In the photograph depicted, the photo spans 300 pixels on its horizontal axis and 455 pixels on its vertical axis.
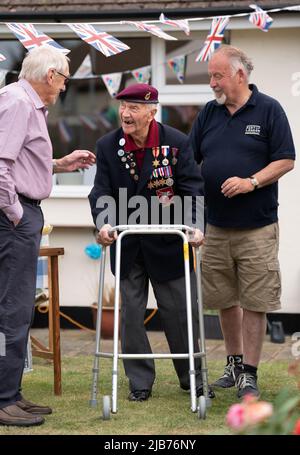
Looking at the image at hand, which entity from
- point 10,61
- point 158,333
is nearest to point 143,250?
point 158,333

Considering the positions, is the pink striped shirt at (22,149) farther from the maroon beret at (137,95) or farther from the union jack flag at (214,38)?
the union jack flag at (214,38)

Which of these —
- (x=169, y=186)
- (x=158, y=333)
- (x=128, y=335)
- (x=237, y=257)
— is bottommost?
(x=158, y=333)

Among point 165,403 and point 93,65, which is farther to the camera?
point 93,65

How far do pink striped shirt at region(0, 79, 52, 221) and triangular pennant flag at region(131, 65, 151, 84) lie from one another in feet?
13.1

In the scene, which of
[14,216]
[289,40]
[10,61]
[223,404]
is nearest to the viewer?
[14,216]

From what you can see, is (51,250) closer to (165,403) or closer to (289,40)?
(165,403)

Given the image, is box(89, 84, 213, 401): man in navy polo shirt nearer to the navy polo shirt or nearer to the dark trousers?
the navy polo shirt

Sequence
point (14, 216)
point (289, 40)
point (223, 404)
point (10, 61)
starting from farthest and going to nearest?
1. point (10, 61)
2. point (289, 40)
3. point (223, 404)
4. point (14, 216)

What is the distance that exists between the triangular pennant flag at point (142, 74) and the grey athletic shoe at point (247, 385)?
408cm

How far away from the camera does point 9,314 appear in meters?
5.83

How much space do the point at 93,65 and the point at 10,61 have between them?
34.9 inches

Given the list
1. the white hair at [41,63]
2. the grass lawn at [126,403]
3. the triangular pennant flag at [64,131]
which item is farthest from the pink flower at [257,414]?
the triangular pennant flag at [64,131]

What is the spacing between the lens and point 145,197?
6555 mm

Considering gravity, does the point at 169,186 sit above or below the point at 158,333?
above
